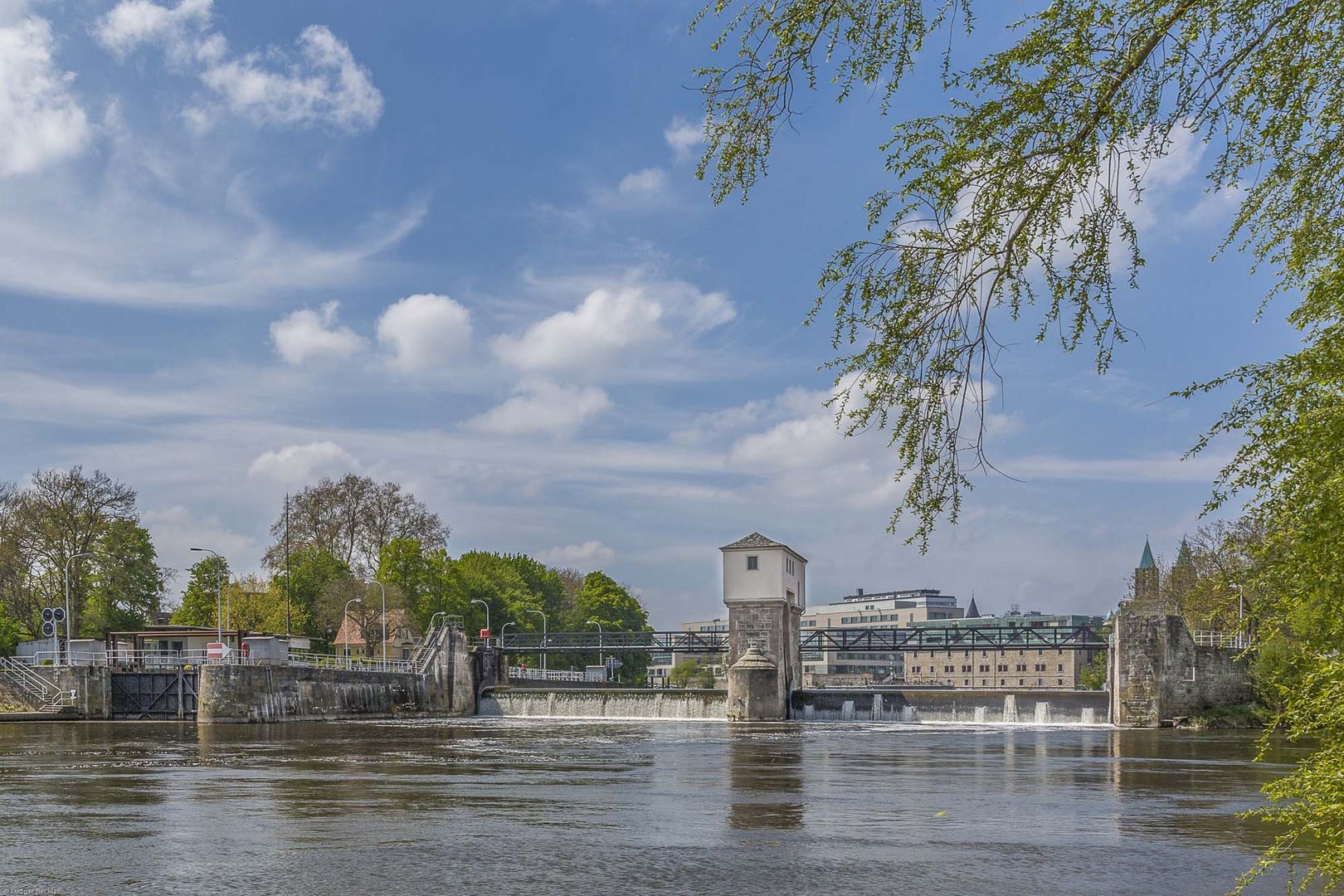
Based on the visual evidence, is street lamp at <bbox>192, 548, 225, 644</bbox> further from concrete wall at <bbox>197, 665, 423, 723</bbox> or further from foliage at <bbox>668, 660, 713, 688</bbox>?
foliage at <bbox>668, 660, 713, 688</bbox>

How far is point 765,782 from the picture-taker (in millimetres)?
23078

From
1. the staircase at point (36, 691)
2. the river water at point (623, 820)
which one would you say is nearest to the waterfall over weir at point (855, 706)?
the river water at point (623, 820)

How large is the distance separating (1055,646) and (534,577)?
5739cm

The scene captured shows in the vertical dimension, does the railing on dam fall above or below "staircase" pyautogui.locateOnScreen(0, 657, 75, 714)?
above

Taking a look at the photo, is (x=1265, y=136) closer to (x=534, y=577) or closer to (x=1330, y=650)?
(x=1330, y=650)

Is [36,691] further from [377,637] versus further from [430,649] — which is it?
[377,637]

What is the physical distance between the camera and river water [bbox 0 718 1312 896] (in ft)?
40.4

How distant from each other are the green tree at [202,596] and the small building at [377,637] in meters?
7.79

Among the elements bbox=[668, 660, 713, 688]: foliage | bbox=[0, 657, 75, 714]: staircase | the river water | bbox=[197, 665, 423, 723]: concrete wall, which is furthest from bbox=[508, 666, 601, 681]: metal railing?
the river water

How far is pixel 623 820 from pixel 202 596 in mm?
69580

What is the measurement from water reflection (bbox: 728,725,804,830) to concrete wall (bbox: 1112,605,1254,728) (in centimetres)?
1547

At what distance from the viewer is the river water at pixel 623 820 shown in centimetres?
1231

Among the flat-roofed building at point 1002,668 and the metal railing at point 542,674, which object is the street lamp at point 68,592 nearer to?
the metal railing at point 542,674

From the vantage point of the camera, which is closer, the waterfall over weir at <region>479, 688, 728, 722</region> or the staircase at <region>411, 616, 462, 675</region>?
Answer: the waterfall over weir at <region>479, 688, 728, 722</region>
